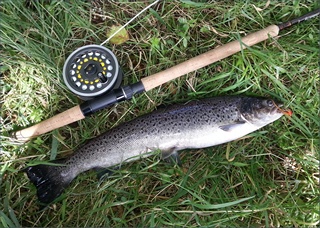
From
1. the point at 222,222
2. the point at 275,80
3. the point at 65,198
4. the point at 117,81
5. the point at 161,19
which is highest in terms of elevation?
the point at 161,19

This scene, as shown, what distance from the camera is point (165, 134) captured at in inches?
90.0

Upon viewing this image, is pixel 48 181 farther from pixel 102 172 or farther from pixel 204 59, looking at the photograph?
pixel 204 59

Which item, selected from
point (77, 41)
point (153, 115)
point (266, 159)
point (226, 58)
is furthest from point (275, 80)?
point (77, 41)

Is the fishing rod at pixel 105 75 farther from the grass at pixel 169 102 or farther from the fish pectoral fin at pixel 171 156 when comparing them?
the fish pectoral fin at pixel 171 156

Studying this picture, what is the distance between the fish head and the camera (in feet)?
7.30

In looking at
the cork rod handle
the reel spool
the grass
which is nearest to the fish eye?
the grass

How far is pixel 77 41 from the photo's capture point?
251cm

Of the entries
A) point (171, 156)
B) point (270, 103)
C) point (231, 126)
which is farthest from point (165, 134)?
point (270, 103)

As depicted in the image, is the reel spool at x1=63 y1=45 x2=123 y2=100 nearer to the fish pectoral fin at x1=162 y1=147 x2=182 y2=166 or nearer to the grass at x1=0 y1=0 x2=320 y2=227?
the grass at x1=0 y1=0 x2=320 y2=227

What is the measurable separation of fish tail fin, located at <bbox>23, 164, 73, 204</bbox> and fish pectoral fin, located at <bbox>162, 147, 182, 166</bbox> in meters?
0.63

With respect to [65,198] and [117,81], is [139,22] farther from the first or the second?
[65,198]

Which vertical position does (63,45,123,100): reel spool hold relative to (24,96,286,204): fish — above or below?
above

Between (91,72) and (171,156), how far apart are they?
2.43 feet

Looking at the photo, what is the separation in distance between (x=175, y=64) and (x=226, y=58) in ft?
1.14
